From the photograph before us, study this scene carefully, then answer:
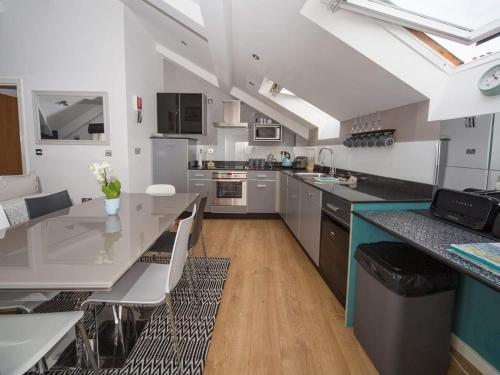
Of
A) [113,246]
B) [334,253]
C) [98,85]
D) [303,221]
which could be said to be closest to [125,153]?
[98,85]

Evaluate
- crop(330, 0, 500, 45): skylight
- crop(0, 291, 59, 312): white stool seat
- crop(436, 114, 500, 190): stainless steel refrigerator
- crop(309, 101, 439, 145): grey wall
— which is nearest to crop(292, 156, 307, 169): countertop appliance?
crop(309, 101, 439, 145): grey wall

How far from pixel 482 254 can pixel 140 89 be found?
4.66 metres

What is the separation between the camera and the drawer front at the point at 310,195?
266 cm

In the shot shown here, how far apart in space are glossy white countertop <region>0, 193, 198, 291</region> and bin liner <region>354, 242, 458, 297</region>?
1.23 meters

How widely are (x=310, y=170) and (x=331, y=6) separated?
3.12m

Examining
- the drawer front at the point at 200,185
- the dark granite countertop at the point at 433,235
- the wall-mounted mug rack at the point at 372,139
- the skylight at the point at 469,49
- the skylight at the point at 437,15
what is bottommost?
the drawer front at the point at 200,185

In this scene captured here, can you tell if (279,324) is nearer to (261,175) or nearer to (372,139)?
(372,139)

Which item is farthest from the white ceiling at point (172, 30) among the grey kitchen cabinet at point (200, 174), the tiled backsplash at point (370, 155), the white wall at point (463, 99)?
the white wall at point (463, 99)

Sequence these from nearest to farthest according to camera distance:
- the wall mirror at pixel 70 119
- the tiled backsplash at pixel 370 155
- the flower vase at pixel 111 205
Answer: the flower vase at pixel 111 205
the tiled backsplash at pixel 370 155
the wall mirror at pixel 70 119

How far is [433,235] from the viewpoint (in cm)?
126

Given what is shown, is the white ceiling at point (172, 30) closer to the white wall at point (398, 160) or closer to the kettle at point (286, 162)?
the kettle at point (286, 162)

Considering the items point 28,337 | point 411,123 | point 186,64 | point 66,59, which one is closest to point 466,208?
point 411,123

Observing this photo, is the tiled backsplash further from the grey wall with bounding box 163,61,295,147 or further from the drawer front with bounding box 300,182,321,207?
the drawer front with bounding box 300,182,321,207

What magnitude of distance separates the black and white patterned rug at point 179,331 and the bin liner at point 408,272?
3.79ft
